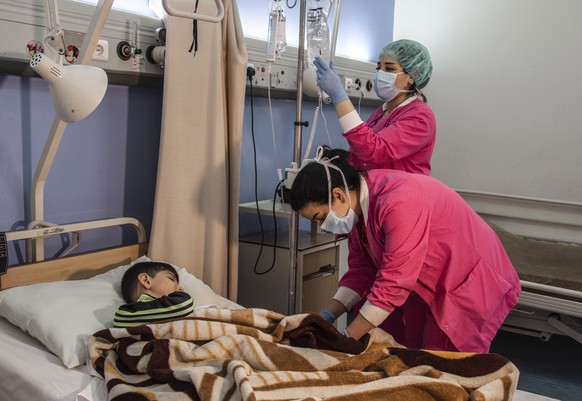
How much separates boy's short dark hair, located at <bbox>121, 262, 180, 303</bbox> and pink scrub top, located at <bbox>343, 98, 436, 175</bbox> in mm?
827

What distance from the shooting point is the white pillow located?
1.98 metres

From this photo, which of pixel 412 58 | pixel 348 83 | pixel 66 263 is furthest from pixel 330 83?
pixel 348 83

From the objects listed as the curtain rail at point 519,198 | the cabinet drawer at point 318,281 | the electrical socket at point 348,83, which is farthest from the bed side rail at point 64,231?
the curtain rail at point 519,198

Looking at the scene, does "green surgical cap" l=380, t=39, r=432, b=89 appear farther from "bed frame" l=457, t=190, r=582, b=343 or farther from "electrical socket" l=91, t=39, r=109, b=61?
"bed frame" l=457, t=190, r=582, b=343

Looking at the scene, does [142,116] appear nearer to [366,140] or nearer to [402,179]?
[366,140]

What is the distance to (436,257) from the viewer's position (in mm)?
1978

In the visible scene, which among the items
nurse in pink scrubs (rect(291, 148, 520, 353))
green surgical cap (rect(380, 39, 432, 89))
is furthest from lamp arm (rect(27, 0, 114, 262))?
green surgical cap (rect(380, 39, 432, 89))

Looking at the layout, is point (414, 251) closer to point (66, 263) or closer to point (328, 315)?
point (328, 315)

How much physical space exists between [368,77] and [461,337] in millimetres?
2548

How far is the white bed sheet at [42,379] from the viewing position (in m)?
1.79

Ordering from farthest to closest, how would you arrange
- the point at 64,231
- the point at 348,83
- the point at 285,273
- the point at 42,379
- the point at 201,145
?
the point at 348,83
the point at 285,273
the point at 201,145
the point at 64,231
the point at 42,379

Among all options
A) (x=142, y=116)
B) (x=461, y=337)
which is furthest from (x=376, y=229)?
(x=142, y=116)

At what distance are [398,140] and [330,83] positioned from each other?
13.2 inches

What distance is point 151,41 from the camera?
277 centimetres
